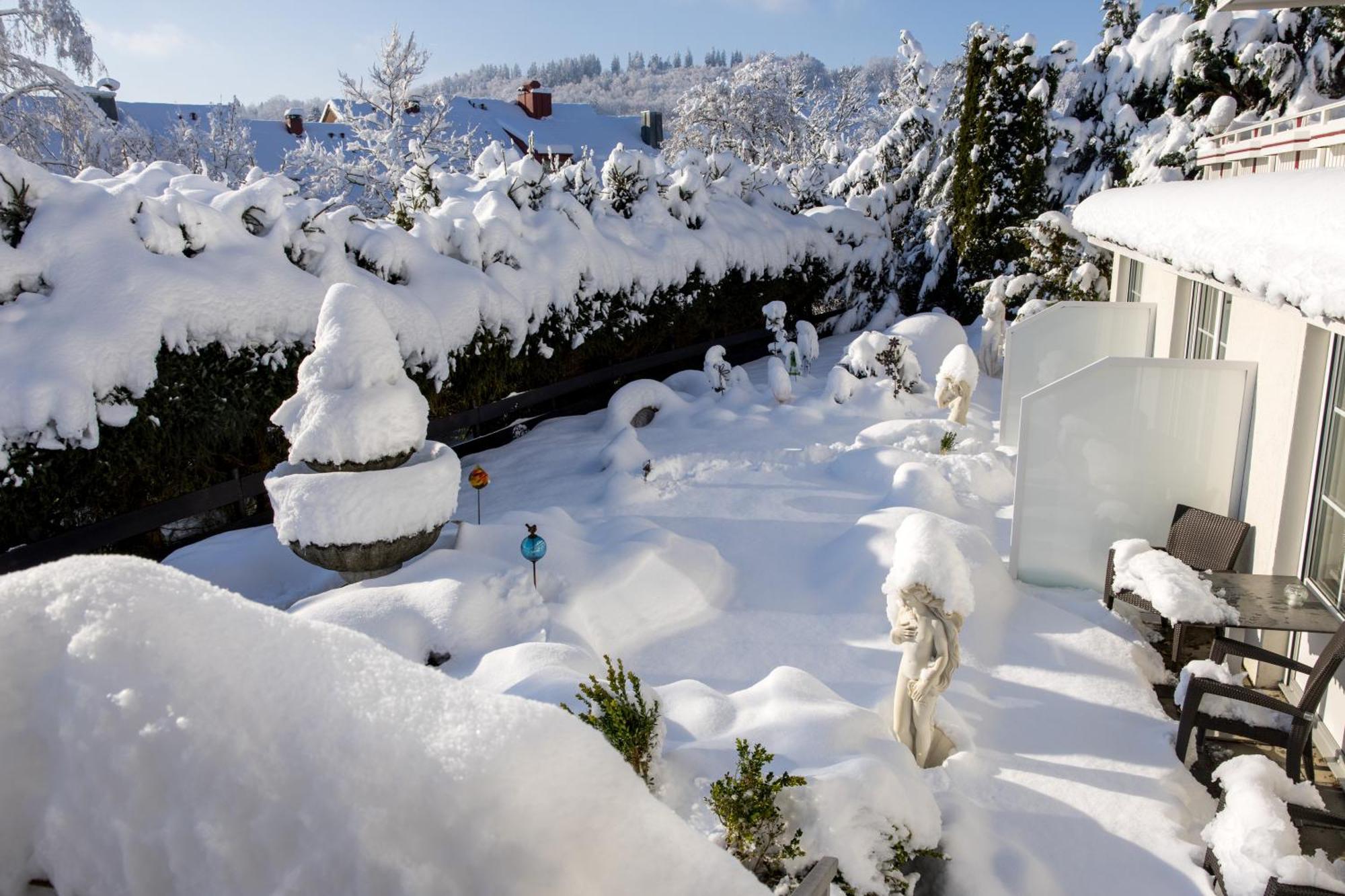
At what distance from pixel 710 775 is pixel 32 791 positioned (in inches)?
137

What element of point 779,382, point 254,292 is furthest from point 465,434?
point 779,382

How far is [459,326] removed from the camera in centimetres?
1103

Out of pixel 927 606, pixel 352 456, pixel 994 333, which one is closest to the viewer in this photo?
pixel 927 606

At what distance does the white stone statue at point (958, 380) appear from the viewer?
37.3 ft

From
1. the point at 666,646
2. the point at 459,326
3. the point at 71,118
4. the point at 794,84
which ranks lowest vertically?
the point at 666,646

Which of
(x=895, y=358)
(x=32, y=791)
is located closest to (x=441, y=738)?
(x=32, y=791)

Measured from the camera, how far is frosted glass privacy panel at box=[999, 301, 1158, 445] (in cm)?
1040

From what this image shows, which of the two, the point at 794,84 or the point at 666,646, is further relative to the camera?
the point at 794,84

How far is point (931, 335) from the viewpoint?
1620 cm

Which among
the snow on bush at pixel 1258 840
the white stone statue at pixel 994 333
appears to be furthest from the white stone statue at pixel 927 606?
the white stone statue at pixel 994 333

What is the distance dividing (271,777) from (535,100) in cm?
5065

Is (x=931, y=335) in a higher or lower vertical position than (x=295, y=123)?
lower

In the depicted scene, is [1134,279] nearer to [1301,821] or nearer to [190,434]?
[1301,821]

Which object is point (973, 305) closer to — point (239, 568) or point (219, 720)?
point (239, 568)
